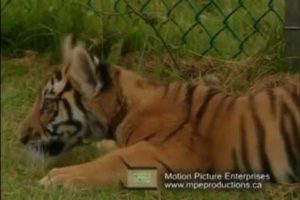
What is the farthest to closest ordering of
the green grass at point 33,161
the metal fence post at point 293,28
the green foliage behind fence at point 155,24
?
the metal fence post at point 293,28 < the green foliage behind fence at point 155,24 < the green grass at point 33,161

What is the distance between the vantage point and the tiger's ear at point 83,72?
173 inches

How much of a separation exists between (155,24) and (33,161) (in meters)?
0.59

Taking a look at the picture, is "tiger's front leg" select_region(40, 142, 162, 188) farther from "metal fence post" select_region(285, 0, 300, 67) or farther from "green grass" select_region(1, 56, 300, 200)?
"metal fence post" select_region(285, 0, 300, 67)

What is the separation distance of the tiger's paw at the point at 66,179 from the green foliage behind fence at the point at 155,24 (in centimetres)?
40

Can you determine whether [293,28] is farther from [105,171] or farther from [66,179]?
[66,179]

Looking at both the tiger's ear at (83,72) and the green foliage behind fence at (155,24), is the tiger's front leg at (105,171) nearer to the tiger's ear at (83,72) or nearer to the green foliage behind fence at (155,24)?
the tiger's ear at (83,72)

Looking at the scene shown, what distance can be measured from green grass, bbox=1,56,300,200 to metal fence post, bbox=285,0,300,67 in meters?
0.19

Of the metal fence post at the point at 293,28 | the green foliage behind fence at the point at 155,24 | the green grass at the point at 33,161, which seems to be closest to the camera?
the green grass at the point at 33,161

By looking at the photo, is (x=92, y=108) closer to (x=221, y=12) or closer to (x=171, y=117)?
(x=171, y=117)

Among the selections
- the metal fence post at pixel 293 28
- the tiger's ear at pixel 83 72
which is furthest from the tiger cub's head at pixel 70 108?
the metal fence post at pixel 293 28

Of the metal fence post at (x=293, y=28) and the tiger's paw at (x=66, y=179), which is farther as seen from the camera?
the metal fence post at (x=293, y=28)

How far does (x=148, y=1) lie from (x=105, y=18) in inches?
6.0

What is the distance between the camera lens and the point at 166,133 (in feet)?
14.5

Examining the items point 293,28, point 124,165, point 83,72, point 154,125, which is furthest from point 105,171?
point 293,28
